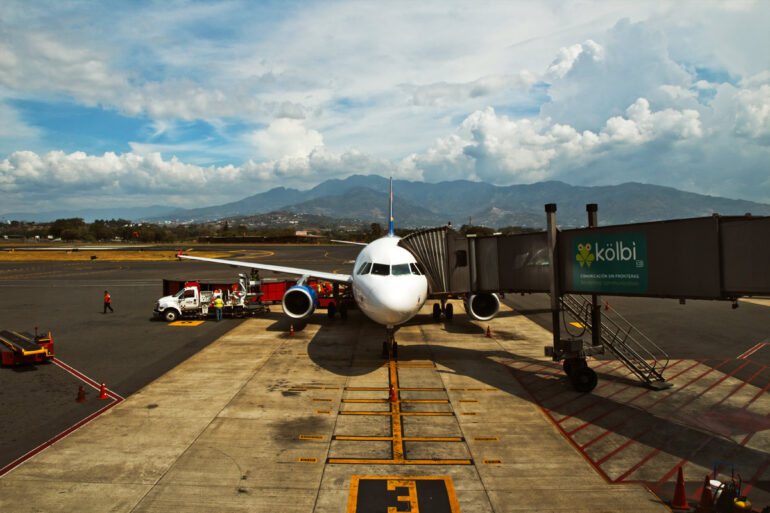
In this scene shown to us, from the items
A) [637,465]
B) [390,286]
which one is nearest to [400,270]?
[390,286]

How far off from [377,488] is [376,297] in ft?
26.9

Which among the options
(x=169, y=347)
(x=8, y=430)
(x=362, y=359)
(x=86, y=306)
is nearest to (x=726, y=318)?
(x=362, y=359)

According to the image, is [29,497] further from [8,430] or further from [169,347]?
[169,347]

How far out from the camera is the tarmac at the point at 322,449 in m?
9.62

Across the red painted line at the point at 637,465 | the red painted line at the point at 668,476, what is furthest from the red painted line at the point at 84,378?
the red painted line at the point at 668,476

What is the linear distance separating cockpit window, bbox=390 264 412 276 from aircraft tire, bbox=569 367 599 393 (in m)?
7.90

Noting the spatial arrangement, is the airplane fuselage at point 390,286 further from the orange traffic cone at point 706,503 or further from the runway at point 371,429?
the orange traffic cone at point 706,503

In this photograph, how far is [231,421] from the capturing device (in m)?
13.7

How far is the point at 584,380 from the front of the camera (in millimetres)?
16188

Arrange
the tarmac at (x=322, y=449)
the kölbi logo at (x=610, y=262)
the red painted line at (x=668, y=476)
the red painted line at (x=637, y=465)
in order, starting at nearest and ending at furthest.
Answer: the tarmac at (x=322, y=449) → the red painted line at (x=668, y=476) → the red painted line at (x=637, y=465) → the kölbi logo at (x=610, y=262)

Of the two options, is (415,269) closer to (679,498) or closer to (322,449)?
(322,449)

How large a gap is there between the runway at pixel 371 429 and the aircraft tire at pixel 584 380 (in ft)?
1.26

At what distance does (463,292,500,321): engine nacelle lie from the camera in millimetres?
24250

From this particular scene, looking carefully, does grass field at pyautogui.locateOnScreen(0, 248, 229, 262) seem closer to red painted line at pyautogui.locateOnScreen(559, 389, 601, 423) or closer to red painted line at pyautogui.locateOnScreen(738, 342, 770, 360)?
red painted line at pyautogui.locateOnScreen(559, 389, 601, 423)
